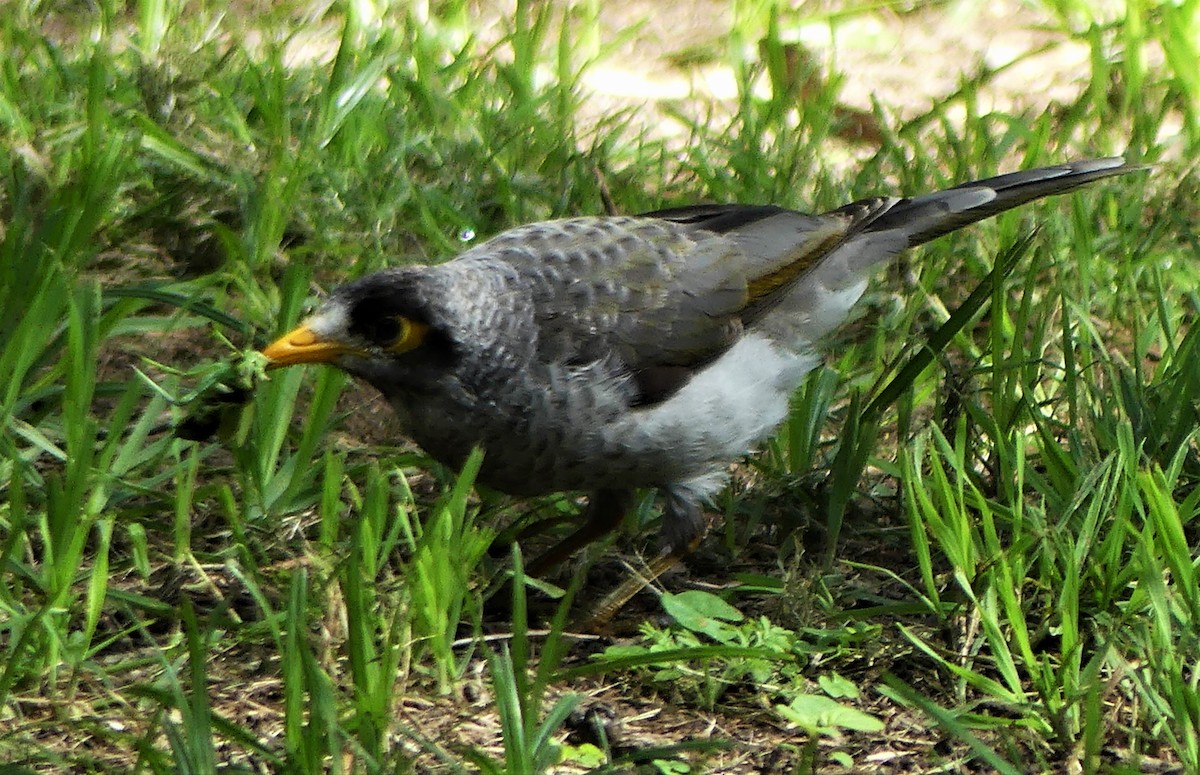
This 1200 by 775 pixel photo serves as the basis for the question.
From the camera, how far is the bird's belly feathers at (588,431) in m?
4.53

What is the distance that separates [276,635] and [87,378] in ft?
3.79

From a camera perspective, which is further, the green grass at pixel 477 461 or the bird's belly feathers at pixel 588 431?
the bird's belly feathers at pixel 588 431

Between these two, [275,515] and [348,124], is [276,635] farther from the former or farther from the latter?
[348,124]

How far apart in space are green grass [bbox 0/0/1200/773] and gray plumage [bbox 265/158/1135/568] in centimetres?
22

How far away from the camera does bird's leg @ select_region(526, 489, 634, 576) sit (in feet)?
16.0

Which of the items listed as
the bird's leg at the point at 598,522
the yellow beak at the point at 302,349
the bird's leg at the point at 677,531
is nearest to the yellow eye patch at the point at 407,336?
the yellow beak at the point at 302,349

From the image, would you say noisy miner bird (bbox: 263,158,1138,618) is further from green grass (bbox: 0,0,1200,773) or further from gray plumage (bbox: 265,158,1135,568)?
green grass (bbox: 0,0,1200,773)

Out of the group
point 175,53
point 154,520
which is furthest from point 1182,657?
point 175,53

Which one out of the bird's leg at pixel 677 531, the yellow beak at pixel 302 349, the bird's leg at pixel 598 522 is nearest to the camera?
the yellow beak at pixel 302 349

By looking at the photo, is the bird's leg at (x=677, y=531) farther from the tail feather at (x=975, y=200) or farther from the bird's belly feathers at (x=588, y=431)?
the tail feather at (x=975, y=200)

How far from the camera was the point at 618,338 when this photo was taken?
4773 millimetres

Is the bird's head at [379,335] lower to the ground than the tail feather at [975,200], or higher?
lower

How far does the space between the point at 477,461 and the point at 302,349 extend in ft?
2.52

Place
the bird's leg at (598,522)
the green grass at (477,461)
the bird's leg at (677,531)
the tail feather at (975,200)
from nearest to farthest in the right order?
the green grass at (477,461) → the bird's leg at (677,531) → the bird's leg at (598,522) → the tail feather at (975,200)
